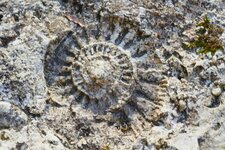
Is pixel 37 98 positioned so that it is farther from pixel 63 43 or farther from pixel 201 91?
pixel 201 91

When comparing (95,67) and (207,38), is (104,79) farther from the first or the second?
(207,38)

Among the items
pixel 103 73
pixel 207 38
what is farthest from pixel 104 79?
pixel 207 38

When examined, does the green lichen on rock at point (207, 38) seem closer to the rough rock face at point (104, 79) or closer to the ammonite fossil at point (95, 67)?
the rough rock face at point (104, 79)

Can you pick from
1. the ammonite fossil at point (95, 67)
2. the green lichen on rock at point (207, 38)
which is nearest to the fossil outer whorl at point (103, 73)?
the ammonite fossil at point (95, 67)

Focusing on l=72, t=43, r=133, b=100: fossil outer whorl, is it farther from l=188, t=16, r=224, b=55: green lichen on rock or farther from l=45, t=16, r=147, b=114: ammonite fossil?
l=188, t=16, r=224, b=55: green lichen on rock

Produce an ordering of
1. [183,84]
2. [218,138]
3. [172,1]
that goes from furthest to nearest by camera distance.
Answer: [172,1]
[183,84]
[218,138]

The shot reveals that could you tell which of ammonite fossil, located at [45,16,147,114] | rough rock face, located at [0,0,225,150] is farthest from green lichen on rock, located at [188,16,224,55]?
ammonite fossil, located at [45,16,147,114]

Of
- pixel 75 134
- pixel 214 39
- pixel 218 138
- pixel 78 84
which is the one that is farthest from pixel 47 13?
pixel 218 138
